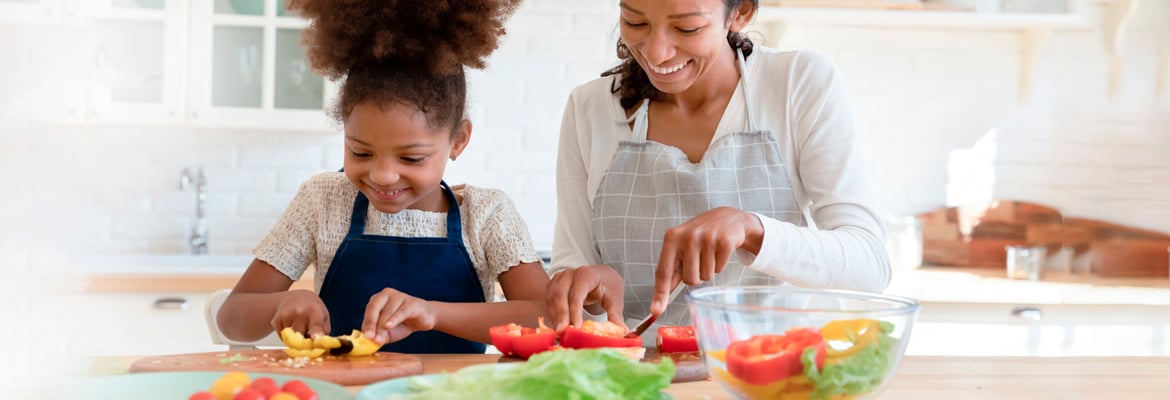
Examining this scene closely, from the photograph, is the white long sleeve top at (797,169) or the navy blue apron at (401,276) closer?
the white long sleeve top at (797,169)

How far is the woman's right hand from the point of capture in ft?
4.25

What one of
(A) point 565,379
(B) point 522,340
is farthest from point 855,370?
(B) point 522,340

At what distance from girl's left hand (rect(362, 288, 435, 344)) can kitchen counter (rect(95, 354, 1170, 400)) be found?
2.0 inches

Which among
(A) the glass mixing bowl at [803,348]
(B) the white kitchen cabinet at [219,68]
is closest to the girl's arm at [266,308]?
(A) the glass mixing bowl at [803,348]

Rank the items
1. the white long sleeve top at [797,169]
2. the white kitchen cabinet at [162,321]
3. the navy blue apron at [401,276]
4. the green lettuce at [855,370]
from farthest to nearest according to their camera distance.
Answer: the white kitchen cabinet at [162,321]
the navy blue apron at [401,276]
the white long sleeve top at [797,169]
the green lettuce at [855,370]

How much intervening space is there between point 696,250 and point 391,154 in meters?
0.54

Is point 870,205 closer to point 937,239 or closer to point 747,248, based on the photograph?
point 747,248

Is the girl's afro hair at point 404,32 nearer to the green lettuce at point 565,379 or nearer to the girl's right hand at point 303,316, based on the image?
the girl's right hand at point 303,316

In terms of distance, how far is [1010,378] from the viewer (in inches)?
48.4

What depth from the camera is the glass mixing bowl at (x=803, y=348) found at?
32.6 inches

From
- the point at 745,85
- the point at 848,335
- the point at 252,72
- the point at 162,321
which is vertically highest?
the point at 252,72

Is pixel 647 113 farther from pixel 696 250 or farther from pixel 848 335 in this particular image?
pixel 848 335

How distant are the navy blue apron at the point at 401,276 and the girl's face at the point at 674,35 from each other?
0.41 meters

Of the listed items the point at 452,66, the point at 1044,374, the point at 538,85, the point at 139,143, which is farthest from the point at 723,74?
the point at 538,85
